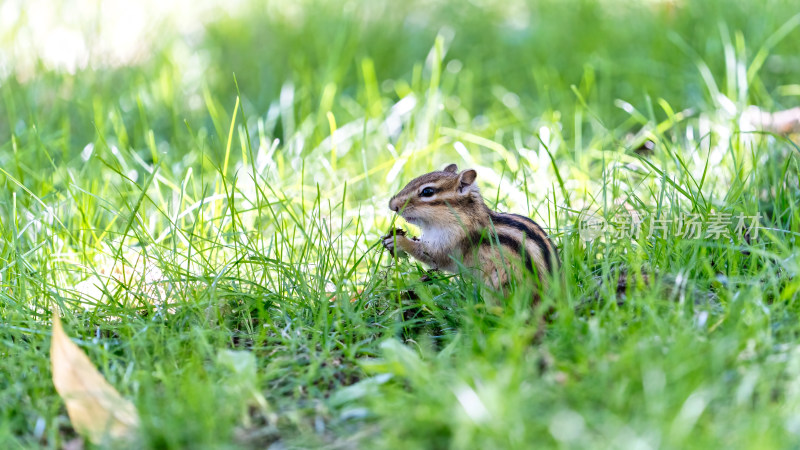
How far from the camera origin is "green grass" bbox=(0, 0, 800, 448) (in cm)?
235

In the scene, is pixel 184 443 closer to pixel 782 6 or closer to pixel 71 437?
pixel 71 437

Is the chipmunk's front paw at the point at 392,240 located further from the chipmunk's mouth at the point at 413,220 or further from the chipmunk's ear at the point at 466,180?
the chipmunk's ear at the point at 466,180

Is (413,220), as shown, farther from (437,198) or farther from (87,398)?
(87,398)

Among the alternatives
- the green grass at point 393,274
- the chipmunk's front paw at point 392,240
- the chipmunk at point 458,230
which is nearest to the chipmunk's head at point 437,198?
the chipmunk at point 458,230

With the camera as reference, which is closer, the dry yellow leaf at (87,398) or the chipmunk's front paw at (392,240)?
the dry yellow leaf at (87,398)

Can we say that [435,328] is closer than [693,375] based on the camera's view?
No

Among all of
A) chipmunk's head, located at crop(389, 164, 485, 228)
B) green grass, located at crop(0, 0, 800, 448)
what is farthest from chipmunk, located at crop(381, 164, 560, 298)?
green grass, located at crop(0, 0, 800, 448)

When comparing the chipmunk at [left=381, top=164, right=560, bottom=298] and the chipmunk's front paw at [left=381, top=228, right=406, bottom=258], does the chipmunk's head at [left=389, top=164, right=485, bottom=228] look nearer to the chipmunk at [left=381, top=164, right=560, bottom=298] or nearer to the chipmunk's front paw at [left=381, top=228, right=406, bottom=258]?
the chipmunk at [left=381, top=164, right=560, bottom=298]

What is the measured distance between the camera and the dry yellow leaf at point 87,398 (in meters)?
2.47

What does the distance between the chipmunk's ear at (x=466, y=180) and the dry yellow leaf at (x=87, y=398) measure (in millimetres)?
1734

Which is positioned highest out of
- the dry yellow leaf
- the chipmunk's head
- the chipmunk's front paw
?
the chipmunk's head

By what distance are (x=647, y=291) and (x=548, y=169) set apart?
6.54 feet

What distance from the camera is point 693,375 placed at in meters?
2.35

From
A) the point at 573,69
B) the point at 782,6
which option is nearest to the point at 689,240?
the point at 573,69
